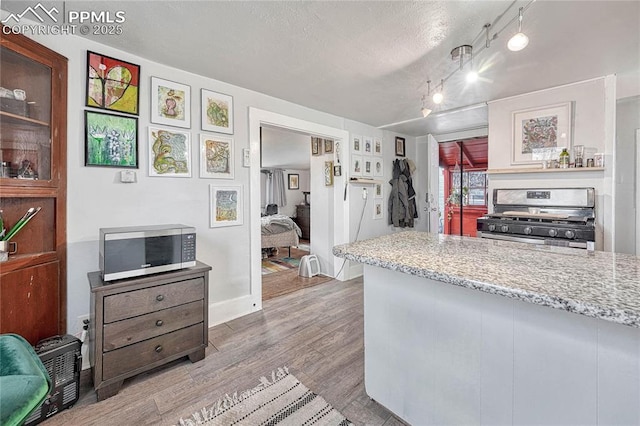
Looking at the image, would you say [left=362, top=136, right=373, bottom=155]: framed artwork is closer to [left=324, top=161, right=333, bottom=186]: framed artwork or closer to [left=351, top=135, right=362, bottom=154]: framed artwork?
[left=351, top=135, right=362, bottom=154]: framed artwork

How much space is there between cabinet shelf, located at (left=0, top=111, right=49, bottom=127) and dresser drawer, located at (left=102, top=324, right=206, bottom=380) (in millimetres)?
1468

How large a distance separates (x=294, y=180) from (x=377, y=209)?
5.72m

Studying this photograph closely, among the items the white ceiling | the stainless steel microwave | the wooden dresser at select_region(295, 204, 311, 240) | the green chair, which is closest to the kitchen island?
the green chair

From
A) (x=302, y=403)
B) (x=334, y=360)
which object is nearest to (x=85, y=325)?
(x=302, y=403)

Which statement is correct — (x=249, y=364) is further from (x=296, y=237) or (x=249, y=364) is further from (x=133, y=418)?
(x=296, y=237)

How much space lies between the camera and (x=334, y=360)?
200 cm

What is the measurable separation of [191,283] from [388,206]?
3.38 metres

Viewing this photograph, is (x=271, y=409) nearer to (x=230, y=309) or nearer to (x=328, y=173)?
(x=230, y=309)

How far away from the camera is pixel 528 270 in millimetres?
977

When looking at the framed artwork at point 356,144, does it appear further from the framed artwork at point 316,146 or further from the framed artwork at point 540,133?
the framed artwork at point 540,133

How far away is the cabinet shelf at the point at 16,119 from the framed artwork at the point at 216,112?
1066mm

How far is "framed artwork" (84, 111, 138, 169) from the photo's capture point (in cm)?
190

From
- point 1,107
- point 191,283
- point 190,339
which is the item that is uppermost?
point 1,107

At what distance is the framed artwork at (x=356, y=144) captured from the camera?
392 cm
